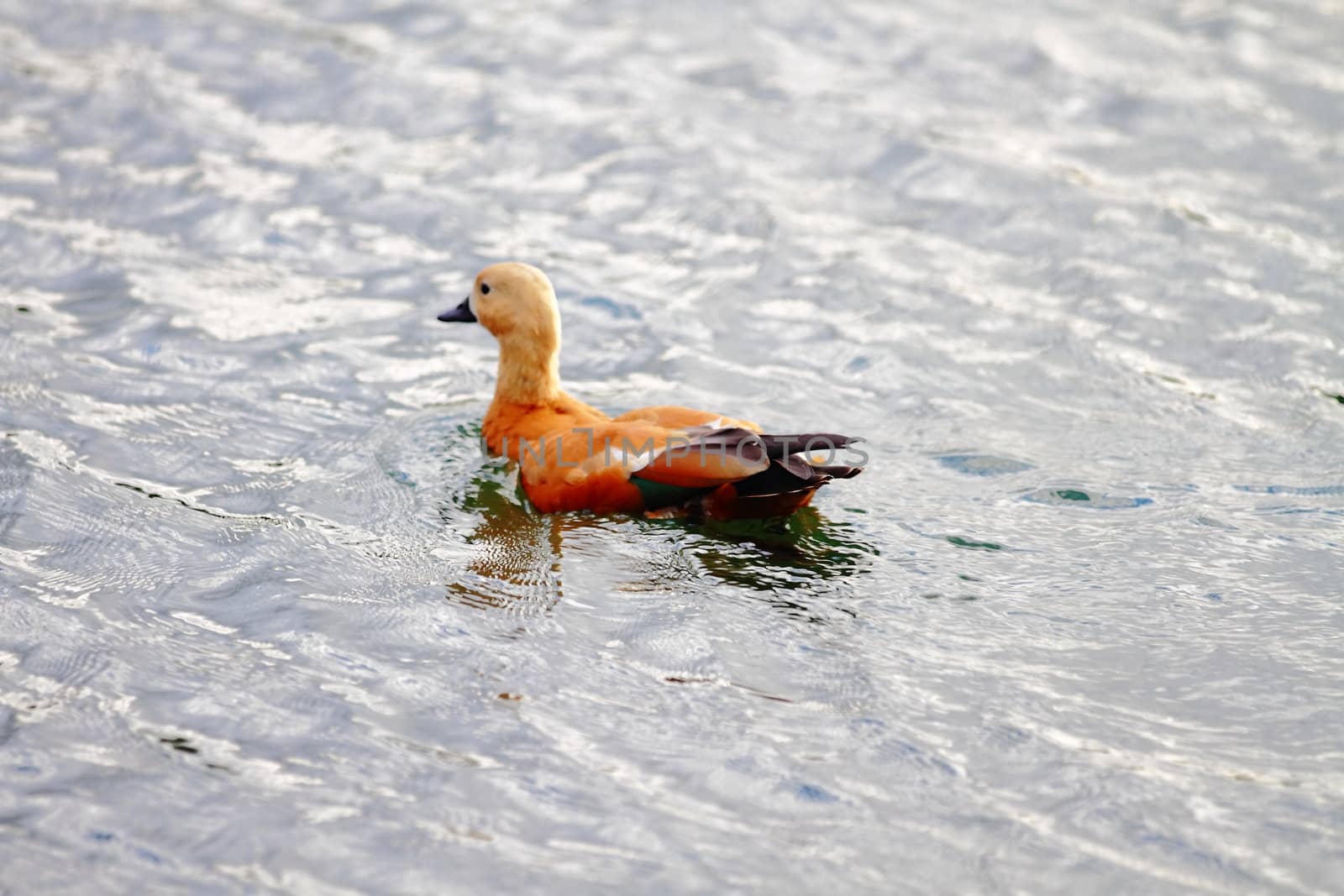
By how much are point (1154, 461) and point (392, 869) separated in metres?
4.40

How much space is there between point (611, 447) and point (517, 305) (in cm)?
104

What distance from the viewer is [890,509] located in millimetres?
6613

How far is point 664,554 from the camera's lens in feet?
20.2

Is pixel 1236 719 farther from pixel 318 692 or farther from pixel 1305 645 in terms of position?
pixel 318 692

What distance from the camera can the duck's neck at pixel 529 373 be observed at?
23.0 feet

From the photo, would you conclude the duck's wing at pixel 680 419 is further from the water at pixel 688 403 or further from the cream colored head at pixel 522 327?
the cream colored head at pixel 522 327

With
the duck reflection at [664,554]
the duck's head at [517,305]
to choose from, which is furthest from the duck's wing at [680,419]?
the duck's head at [517,305]

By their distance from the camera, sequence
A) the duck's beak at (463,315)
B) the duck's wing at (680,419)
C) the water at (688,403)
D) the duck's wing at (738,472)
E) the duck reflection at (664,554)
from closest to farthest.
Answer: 1. the water at (688,403)
2. the duck reflection at (664,554)
3. the duck's wing at (738,472)
4. the duck's wing at (680,419)
5. the duck's beak at (463,315)

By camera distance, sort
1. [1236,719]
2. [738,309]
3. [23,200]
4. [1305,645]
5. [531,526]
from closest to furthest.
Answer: [1236,719] → [1305,645] → [531,526] → [738,309] → [23,200]

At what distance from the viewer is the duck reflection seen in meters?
5.85

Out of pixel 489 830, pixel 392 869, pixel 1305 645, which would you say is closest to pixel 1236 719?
pixel 1305 645

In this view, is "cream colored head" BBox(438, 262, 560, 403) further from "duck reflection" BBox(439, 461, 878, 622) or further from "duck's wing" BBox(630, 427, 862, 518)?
"duck's wing" BBox(630, 427, 862, 518)

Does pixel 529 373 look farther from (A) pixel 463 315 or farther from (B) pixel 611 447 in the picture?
(B) pixel 611 447

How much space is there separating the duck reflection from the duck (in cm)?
8
